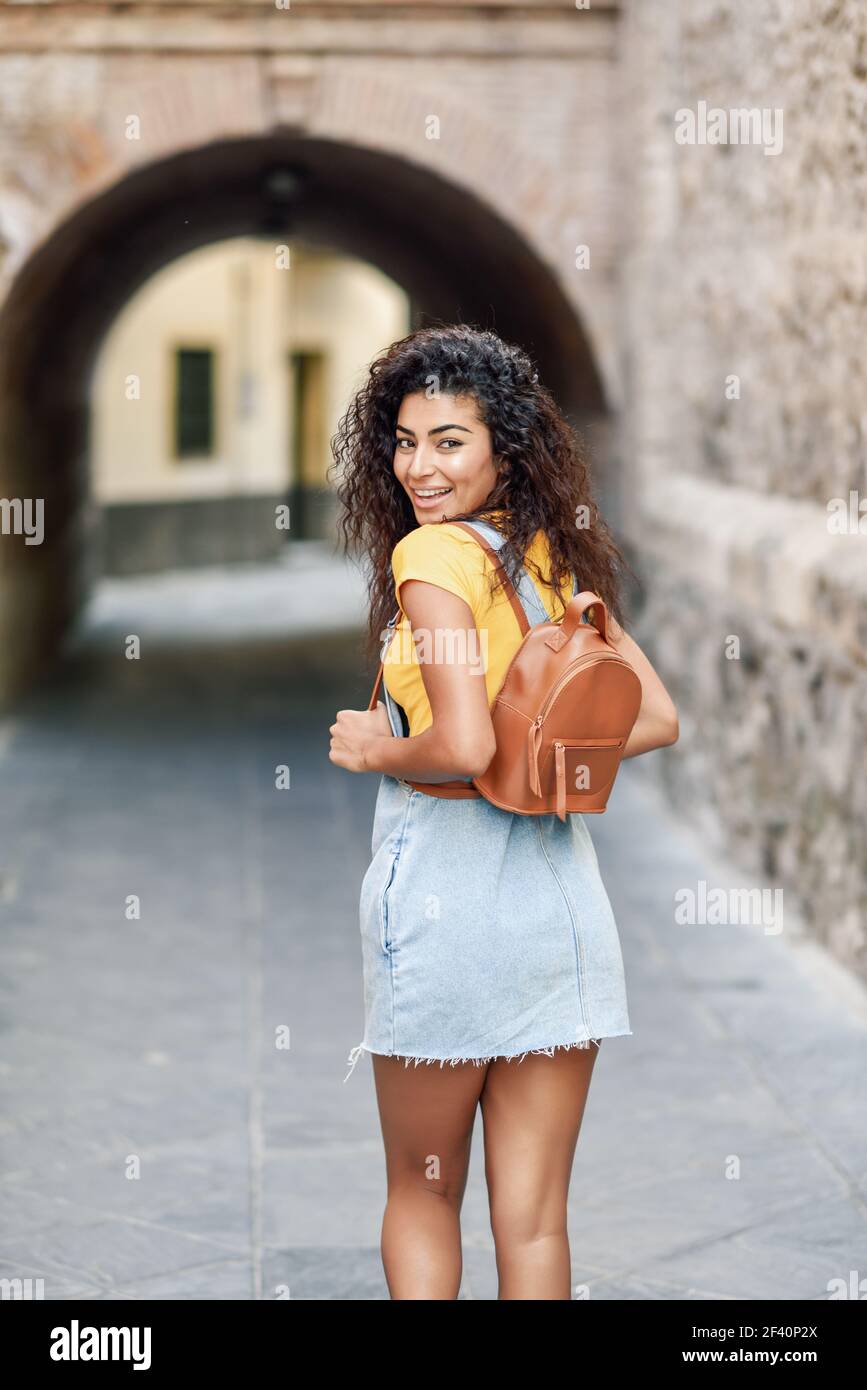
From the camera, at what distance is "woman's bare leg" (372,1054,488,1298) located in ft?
8.60

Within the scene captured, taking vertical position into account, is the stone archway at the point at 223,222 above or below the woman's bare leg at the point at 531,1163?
above

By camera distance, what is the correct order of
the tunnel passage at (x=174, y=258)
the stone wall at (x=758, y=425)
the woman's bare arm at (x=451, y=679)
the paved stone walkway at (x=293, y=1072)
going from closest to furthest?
the woman's bare arm at (x=451, y=679) < the paved stone walkway at (x=293, y=1072) < the stone wall at (x=758, y=425) < the tunnel passage at (x=174, y=258)

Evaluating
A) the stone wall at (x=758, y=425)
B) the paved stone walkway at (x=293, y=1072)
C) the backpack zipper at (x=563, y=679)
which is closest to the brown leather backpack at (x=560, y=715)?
the backpack zipper at (x=563, y=679)

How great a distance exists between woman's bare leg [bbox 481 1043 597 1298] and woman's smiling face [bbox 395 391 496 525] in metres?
0.77

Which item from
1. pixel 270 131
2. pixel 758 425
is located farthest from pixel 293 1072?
pixel 270 131

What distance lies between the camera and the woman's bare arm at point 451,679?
244 centimetres

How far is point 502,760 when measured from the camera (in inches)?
99.3

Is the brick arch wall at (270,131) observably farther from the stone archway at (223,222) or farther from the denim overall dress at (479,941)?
the denim overall dress at (479,941)

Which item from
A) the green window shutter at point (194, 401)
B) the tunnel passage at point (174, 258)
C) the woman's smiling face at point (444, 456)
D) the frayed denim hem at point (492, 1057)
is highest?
the green window shutter at point (194, 401)

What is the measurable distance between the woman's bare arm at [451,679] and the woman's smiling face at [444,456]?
208mm

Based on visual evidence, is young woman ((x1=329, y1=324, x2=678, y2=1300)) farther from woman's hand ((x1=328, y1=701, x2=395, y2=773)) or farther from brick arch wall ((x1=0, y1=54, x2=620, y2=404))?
brick arch wall ((x1=0, y1=54, x2=620, y2=404))
